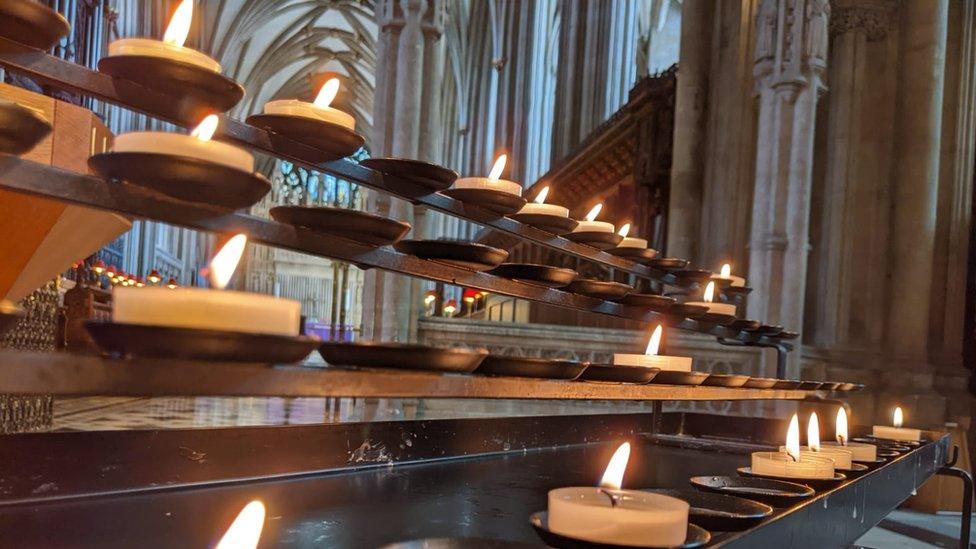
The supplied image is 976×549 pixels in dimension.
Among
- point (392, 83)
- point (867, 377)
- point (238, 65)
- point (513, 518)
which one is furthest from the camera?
point (238, 65)

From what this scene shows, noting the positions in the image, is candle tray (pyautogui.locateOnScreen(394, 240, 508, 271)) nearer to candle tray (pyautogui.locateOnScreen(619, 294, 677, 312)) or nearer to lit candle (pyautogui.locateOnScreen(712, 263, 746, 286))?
candle tray (pyautogui.locateOnScreen(619, 294, 677, 312))

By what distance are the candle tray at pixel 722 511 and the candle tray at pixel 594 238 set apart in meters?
1.18

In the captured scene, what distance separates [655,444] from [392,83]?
19.8 feet

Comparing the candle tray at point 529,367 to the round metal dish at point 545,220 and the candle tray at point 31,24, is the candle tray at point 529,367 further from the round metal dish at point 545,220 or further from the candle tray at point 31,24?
the round metal dish at point 545,220

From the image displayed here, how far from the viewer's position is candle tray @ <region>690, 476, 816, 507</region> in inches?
55.2

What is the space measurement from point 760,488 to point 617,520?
0.75 meters

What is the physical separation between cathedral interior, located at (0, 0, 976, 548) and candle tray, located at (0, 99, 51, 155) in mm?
14

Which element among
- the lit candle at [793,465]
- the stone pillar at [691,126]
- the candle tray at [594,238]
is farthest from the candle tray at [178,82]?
the stone pillar at [691,126]

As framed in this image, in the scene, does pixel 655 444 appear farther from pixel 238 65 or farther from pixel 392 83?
pixel 238 65

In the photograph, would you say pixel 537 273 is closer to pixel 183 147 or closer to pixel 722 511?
pixel 722 511

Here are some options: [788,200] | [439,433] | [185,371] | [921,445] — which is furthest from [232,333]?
[788,200]

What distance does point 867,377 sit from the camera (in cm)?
898

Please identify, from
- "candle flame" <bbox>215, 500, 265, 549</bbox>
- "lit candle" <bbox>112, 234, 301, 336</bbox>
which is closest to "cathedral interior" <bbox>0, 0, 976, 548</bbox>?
"lit candle" <bbox>112, 234, 301, 336</bbox>

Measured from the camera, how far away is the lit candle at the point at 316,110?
1497 millimetres
